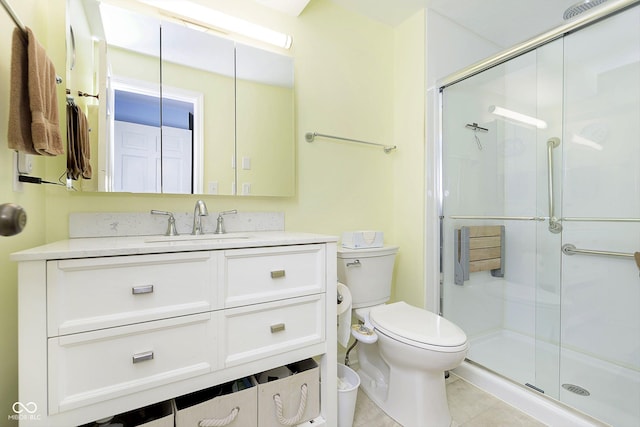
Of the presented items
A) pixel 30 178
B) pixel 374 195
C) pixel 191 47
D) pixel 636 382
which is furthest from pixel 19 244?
pixel 636 382

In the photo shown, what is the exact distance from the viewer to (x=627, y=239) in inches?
61.4

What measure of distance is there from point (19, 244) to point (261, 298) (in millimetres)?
805

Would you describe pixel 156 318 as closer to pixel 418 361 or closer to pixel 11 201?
pixel 11 201

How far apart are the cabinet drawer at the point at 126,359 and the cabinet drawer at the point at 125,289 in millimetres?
33

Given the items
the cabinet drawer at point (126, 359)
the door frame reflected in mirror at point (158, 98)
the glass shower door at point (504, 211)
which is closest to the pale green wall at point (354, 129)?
the door frame reflected in mirror at point (158, 98)

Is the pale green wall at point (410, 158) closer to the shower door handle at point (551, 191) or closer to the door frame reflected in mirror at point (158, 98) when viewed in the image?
the shower door handle at point (551, 191)

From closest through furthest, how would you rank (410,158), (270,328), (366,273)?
(270,328), (366,273), (410,158)

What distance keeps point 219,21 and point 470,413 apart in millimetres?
2364

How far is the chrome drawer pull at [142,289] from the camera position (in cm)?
90

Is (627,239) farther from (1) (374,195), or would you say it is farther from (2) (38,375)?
(2) (38,375)

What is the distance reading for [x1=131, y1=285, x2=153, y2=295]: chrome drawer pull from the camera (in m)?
0.90

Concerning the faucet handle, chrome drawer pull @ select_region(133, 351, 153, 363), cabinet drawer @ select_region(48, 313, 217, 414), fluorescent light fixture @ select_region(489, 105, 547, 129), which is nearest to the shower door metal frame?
fluorescent light fixture @ select_region(489, 105, 547, 129)

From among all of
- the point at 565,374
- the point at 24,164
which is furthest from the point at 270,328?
the point at 565,374

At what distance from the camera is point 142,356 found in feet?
2.98
